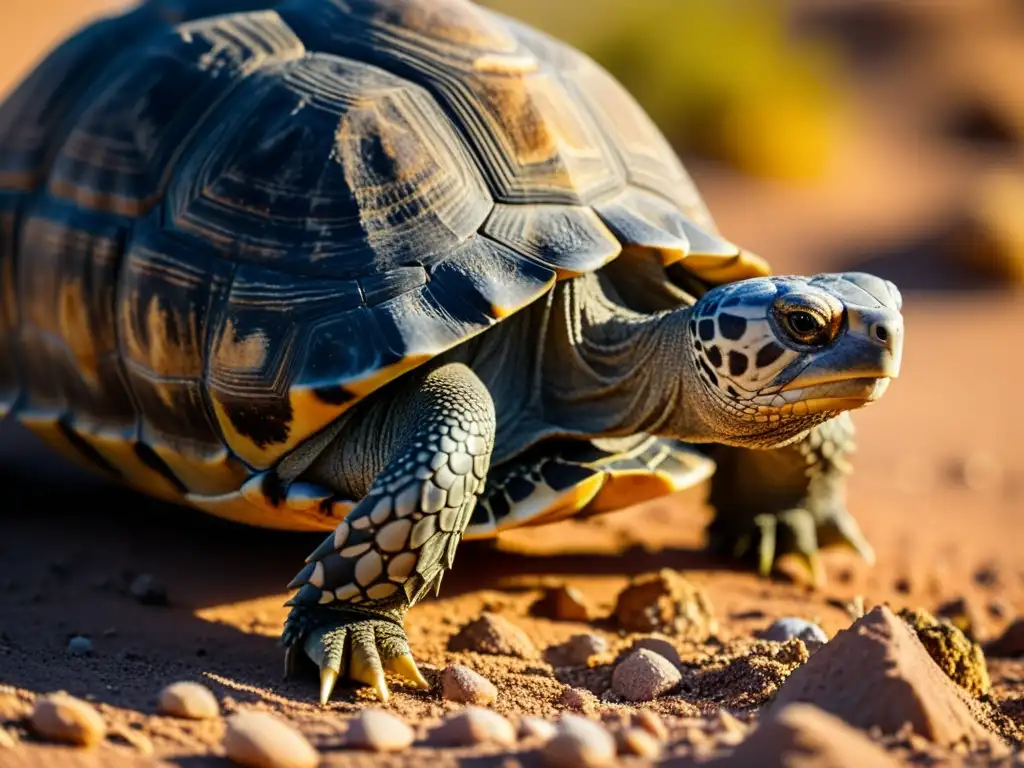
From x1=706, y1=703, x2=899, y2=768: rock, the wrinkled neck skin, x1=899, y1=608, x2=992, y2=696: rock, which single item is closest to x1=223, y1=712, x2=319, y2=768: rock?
x1=706, y1=703, x2=899, y2=768: rock

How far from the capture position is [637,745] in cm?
285

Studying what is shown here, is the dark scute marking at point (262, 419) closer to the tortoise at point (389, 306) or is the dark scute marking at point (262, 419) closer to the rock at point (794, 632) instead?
the tortoise at point (389, 306)

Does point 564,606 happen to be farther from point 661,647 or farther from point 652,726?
point 652,726

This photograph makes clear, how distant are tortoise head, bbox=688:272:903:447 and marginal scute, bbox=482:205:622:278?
1.58ft

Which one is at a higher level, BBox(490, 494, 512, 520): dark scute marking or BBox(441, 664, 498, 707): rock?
BBox(490, 494, 512, 520): dark scute marking

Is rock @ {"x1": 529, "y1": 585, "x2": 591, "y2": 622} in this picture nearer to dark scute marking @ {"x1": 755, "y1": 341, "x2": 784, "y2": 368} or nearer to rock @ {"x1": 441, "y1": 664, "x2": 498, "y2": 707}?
rock @ {"x1": 441, "y1": 664, "x2": 498, "y2": 707}

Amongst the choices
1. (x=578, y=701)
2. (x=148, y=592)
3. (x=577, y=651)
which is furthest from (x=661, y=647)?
(x=148, y=592)

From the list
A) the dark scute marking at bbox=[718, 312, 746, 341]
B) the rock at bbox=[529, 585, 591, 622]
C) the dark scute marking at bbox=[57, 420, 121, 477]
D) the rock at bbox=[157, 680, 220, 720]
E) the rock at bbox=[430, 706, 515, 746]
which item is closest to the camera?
the rock at bbox=[430, 706, 515, 746]

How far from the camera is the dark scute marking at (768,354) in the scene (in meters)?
4.00

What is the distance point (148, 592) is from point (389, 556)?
1363 mm

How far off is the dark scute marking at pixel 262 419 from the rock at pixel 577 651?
1.28m

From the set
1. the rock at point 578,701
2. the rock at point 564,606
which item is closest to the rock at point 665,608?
the rock at point 564,606

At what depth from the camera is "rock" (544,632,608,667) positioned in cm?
435

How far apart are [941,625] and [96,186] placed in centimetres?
385
